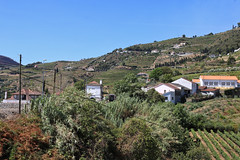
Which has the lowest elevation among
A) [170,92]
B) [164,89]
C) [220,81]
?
[170,92]

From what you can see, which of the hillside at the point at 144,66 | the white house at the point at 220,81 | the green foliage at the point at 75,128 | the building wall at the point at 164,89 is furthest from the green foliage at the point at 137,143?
the white house at the point at 220,81

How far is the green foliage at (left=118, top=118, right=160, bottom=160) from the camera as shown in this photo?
12.7 metres

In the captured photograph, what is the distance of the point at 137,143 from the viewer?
1275 cm

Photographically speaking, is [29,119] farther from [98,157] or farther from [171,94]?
[171,94]

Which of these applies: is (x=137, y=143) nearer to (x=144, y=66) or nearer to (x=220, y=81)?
(x=220, y=81)

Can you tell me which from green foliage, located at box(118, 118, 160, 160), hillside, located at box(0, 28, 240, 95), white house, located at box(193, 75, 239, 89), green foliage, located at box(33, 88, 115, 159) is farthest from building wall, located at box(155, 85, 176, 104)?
green foliage, located at box(33, 88, 115, 159)

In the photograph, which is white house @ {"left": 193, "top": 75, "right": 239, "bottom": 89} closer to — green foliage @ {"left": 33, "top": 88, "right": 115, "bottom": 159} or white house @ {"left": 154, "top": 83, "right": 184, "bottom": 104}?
white house @ {"left": 154, "top": 83, "right": 184, "bottom": 104}

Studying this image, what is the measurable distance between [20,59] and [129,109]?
362 inches

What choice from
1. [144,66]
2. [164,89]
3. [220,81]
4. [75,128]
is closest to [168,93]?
[164,89]

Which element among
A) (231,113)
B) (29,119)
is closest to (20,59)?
(29,119)

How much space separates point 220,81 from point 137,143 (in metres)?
62.4

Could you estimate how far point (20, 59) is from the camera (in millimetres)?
13602

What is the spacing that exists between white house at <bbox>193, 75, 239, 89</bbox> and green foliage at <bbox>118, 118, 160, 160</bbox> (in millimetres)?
60718

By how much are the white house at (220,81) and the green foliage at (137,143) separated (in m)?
60.7
